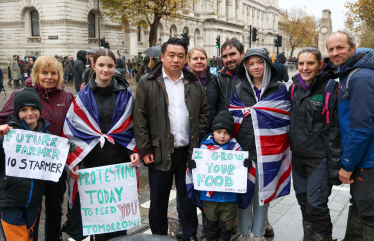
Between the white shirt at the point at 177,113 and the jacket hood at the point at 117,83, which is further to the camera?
the white shirt at the point at 177,113

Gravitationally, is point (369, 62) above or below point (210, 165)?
above

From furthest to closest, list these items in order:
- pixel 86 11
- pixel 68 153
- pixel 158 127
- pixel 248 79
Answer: pixel 86 11, pixel 248 79, pixel 158 127, pixel 68 153

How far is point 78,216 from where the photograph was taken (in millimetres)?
3389

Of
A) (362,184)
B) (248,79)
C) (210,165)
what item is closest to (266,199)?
(210,165)

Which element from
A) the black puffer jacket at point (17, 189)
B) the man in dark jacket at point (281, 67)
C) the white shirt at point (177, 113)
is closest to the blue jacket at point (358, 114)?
the white shirt at point (177, 113)

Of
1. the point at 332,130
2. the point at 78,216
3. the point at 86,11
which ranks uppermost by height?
the point at 86,11

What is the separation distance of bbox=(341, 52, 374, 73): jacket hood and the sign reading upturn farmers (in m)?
2.29

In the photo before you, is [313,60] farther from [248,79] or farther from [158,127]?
[158,127]

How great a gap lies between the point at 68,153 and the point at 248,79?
6.62 ft

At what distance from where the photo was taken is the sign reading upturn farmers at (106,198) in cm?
327

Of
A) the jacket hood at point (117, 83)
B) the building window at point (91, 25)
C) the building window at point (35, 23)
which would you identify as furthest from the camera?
the building window at point (91, 25)

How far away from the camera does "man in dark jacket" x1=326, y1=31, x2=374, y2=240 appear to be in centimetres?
286

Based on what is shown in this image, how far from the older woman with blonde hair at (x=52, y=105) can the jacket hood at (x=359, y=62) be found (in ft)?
8.96

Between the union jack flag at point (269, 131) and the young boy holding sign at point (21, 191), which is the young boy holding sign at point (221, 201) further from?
the young boy holding sign at point (21, 191)
